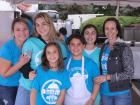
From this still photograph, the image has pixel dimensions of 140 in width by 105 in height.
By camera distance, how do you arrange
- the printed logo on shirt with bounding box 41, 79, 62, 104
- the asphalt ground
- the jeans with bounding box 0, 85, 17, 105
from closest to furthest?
the printed logo on shirt with bounding box 41, 79, 62, 104, the jeans with bounding box 0, 85, 17, 105, the asphalt ground

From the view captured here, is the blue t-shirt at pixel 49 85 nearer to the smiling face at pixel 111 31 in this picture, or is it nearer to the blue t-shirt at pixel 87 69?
the blue t-shirt at pixel 87 69

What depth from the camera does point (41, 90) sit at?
3.59 m

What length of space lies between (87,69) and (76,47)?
10.3 inches

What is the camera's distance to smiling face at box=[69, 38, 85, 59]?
3.75m

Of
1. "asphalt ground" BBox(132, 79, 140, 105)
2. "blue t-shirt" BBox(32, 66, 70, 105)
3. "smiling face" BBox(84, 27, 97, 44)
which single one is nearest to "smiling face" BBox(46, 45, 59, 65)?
"blue t-shirt" BBox(32, 66, 70, 105)

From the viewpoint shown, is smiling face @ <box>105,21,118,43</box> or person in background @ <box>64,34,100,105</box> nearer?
person in background @ <box>64,34,100,105</box>

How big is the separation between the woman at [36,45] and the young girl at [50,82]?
8 cm

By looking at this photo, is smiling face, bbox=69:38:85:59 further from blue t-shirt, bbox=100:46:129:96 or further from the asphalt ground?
the asphalt ground

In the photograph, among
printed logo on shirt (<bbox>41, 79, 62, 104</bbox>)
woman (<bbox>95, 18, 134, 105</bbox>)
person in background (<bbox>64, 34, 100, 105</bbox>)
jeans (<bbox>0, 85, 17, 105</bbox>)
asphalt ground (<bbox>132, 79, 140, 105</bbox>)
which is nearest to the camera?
printed logo on shirt (<bbox>41, 79, 62, 104</bbox>)

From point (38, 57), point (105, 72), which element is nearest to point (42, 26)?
point (38, 57)

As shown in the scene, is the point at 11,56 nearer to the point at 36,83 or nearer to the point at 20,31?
the point at 20,31

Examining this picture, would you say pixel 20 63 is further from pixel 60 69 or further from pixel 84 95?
pixel 84 95

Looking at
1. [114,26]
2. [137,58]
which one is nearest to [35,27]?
[114,26]

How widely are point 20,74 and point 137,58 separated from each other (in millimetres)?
5430
